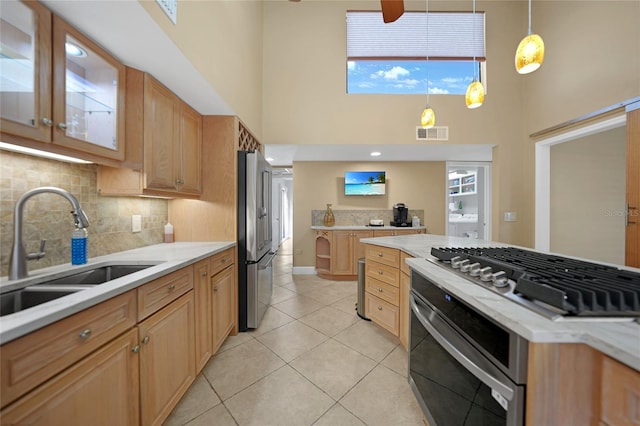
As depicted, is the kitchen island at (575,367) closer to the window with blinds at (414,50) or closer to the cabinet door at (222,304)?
the cabinet door at (222,304)

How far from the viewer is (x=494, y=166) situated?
3.35m

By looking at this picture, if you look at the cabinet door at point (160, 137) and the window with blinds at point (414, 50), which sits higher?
the window with blinds at point (414, 50)

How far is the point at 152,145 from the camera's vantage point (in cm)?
156

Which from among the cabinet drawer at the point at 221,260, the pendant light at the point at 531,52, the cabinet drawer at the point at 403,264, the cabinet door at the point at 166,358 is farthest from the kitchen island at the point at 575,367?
the cabinet drawer at the point at 221,260

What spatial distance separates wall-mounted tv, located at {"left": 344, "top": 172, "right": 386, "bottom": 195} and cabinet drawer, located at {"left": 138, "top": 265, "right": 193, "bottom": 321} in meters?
3.33

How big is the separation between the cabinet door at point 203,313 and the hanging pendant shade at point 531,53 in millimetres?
2574

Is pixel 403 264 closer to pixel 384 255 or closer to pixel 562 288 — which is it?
pixel 384 255

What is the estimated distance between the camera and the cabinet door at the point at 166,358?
1.07 m

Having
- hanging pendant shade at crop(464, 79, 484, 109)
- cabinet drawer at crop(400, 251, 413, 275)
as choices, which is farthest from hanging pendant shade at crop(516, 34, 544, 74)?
cabinet drawer at crop(400, 251, 413, 275)

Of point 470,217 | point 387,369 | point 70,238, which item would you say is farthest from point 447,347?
point 470,217

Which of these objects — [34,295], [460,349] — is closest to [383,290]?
[460,349]

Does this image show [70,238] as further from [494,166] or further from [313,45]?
[494,166]

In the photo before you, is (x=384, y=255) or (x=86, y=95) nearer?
(x=86, y=95)

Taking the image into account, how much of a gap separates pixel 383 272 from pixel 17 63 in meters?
2.46
